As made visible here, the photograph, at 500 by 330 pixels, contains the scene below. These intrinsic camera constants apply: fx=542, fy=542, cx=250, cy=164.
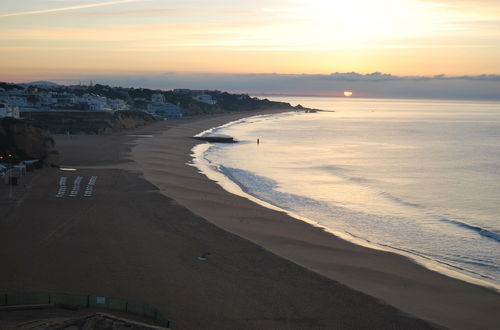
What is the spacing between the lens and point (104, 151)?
155 ft

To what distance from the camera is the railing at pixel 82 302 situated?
39.0 feet

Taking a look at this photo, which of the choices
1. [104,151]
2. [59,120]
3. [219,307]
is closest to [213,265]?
[219,307]

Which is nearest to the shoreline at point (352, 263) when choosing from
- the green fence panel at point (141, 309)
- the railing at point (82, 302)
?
the green fence panel at point (141, 309)

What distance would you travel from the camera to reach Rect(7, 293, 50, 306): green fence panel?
468 inches

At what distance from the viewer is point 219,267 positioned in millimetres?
16047

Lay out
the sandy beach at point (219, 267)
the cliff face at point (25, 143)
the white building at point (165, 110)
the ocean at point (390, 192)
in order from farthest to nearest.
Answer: the white building at point (165, 110) < the cliff face at point (25, 143) < the ocean at point (390, 192) < the sandy beach at point (219, 267)

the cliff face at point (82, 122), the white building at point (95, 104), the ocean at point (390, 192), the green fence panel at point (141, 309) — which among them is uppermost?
the white building at point (95, 104)

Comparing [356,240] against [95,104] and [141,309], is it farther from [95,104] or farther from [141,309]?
[95,104]

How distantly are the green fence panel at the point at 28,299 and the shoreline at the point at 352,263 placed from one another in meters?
7.89

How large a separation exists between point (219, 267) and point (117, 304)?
4.49m

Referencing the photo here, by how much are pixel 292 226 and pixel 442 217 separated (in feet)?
26.0

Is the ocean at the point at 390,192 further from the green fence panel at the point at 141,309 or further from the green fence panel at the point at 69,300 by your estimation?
the green fence panel at the point at 69,300

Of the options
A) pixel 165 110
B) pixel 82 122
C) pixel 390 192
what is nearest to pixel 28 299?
pixel 390 192

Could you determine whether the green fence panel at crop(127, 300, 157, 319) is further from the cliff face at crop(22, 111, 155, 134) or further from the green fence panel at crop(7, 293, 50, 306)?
the cliff face at crop(22, 111, 155, 134)
